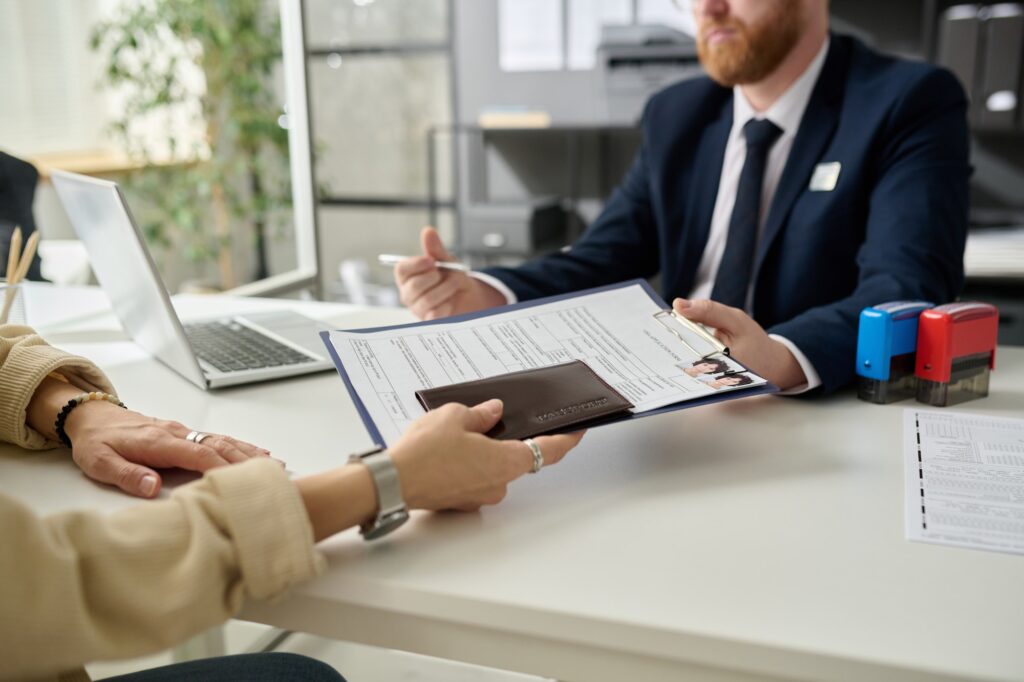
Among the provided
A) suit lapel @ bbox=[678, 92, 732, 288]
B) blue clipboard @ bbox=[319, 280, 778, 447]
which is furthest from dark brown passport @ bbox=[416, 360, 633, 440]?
suit lapel @ bbox=[678, 92, 732, 288]

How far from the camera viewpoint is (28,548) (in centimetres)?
56

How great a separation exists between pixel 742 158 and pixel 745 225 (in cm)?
19

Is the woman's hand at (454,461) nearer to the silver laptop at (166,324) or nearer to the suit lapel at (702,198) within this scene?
the silver laptop at (166,324)

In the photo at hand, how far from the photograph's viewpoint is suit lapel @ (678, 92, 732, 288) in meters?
1.67

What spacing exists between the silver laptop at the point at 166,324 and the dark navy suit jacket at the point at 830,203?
376mm

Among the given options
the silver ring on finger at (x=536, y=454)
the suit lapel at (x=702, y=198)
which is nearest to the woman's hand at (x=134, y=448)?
the silver ring on finger at (x=536, y=454)

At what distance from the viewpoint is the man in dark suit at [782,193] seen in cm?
134

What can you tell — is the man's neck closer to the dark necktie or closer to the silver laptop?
the dark necktie

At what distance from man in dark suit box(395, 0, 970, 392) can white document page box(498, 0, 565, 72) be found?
213cm

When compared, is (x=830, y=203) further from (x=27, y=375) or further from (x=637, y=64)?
(x=637, y=64)

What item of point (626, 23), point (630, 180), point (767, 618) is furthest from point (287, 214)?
point (767, 618)

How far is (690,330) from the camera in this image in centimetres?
100

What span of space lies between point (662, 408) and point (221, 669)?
51 cm

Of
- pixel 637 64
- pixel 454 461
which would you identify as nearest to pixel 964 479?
pixel 454 461
